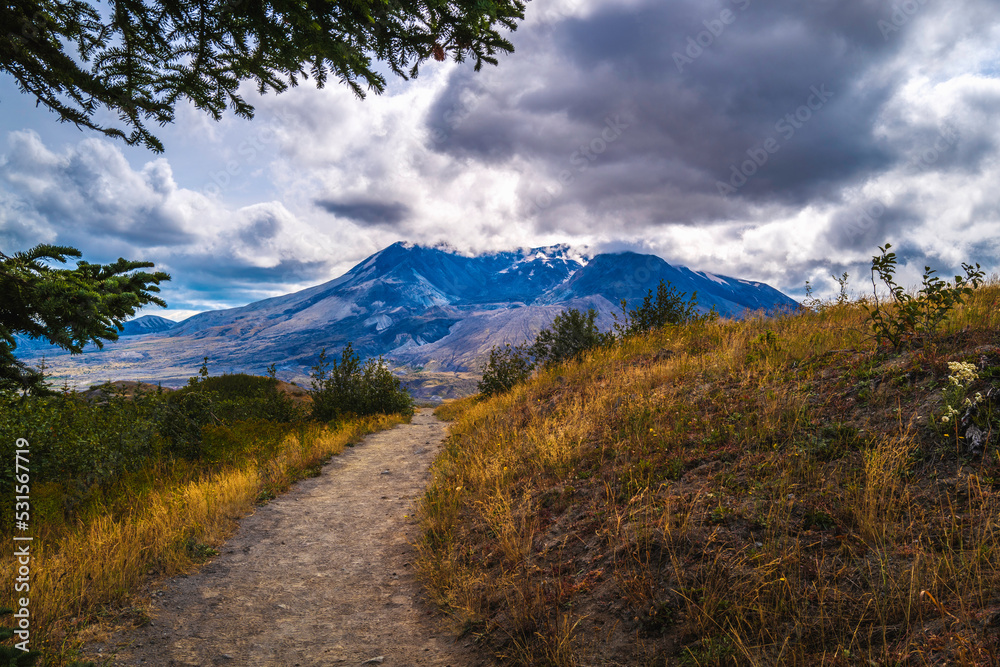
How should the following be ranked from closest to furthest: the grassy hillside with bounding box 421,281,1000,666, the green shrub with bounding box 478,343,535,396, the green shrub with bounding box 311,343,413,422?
the grassy hillside with bounding box 421,281,1000,666 < the green shrub with bounding box 311,343,413,422 < the green shrub with bounding box 478,343,535,396

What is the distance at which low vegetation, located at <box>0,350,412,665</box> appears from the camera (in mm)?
4230

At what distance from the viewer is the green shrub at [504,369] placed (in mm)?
20406

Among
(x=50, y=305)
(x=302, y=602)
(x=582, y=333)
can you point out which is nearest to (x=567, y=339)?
(x=582, y=333)

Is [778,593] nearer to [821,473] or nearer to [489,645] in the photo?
[821,473]

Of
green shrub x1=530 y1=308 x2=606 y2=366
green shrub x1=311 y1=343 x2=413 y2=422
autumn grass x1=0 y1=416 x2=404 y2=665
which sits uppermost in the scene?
green shrub x1=530 y1=308 x2=606 y2=366

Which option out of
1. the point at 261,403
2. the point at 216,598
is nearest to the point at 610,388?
the point at 216,598

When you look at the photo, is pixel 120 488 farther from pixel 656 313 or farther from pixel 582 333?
pixel 656 313

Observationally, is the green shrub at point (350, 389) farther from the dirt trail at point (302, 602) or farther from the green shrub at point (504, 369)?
the dirt trail at point (302, 602)

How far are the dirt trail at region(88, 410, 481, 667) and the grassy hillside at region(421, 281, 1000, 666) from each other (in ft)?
1.69

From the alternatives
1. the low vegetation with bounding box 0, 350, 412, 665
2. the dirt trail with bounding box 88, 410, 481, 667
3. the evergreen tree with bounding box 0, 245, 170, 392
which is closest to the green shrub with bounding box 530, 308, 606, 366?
the low vegetation with bounding box 0, 350, 412, 665

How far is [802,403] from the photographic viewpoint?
18.0ft

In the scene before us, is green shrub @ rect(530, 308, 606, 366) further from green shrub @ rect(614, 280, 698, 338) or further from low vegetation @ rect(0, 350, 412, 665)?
low vegetation @ rect(0, 350, 412, 665)

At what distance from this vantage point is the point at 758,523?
390 cm

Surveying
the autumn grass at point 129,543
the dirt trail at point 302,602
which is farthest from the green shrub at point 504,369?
the dirt trail at point 302,602
